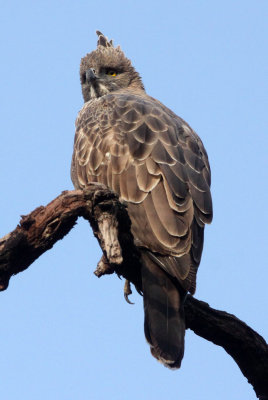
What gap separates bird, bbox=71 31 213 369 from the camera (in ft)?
19.9

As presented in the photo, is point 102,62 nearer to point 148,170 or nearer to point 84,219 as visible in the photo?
point 148,170

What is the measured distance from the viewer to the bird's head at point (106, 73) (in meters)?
9.76

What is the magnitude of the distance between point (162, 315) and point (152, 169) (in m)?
1.44

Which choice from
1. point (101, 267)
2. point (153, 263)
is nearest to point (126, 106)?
point (153, 263)

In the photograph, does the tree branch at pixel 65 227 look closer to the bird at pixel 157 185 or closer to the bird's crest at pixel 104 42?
the bird at pixel 157 185

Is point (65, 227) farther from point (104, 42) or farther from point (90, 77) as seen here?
point (104, 42)

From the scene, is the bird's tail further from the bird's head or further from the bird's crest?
the bird's crest

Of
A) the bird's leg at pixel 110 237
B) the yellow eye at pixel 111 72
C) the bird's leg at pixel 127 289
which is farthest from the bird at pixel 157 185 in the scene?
the yellow eye at pixel 111 72

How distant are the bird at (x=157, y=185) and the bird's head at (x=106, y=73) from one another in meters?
1.58

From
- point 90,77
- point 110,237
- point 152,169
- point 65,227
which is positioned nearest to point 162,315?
point 110,237

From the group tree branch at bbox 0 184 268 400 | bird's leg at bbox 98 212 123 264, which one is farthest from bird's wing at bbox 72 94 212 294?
bird's leg at bbox 98 212 123 264

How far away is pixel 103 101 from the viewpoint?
805 centimetres

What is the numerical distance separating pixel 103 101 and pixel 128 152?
138 cm

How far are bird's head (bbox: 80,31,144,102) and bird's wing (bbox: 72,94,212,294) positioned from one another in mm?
1732
